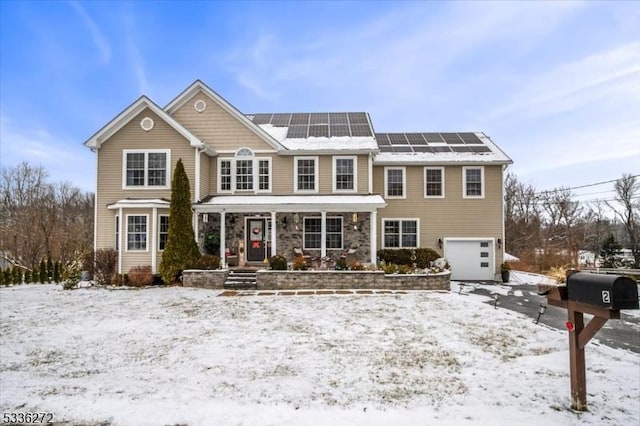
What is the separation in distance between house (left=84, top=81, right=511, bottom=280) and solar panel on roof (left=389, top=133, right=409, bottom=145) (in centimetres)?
96

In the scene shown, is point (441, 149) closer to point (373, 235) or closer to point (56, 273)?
point (373, 235)

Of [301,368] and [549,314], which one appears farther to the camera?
[549,314]

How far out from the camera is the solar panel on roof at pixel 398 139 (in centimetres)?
1936

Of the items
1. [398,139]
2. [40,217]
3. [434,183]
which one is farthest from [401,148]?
[40,217]

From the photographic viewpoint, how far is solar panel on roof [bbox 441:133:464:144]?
63.1ft

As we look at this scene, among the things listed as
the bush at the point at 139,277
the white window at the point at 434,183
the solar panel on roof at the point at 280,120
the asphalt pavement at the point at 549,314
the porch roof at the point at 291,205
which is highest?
the solar panel on roof at the point at 280,120

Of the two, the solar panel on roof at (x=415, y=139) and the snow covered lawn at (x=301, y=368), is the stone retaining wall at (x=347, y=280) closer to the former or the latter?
the snow covered lawn at (x=301, y=368)

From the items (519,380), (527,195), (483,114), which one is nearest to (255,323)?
(519,380)

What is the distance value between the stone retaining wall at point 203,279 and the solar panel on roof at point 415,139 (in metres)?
12.2

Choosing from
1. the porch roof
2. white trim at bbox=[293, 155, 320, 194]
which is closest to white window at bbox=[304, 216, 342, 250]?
the porch roof

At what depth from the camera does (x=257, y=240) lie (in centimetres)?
1627

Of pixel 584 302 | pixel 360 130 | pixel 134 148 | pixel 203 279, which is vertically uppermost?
pixel 360 130

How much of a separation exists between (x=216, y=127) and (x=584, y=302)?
15688mm

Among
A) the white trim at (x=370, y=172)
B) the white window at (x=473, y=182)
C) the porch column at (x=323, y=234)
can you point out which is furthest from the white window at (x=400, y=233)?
the porch column at (x=323, y=234)
